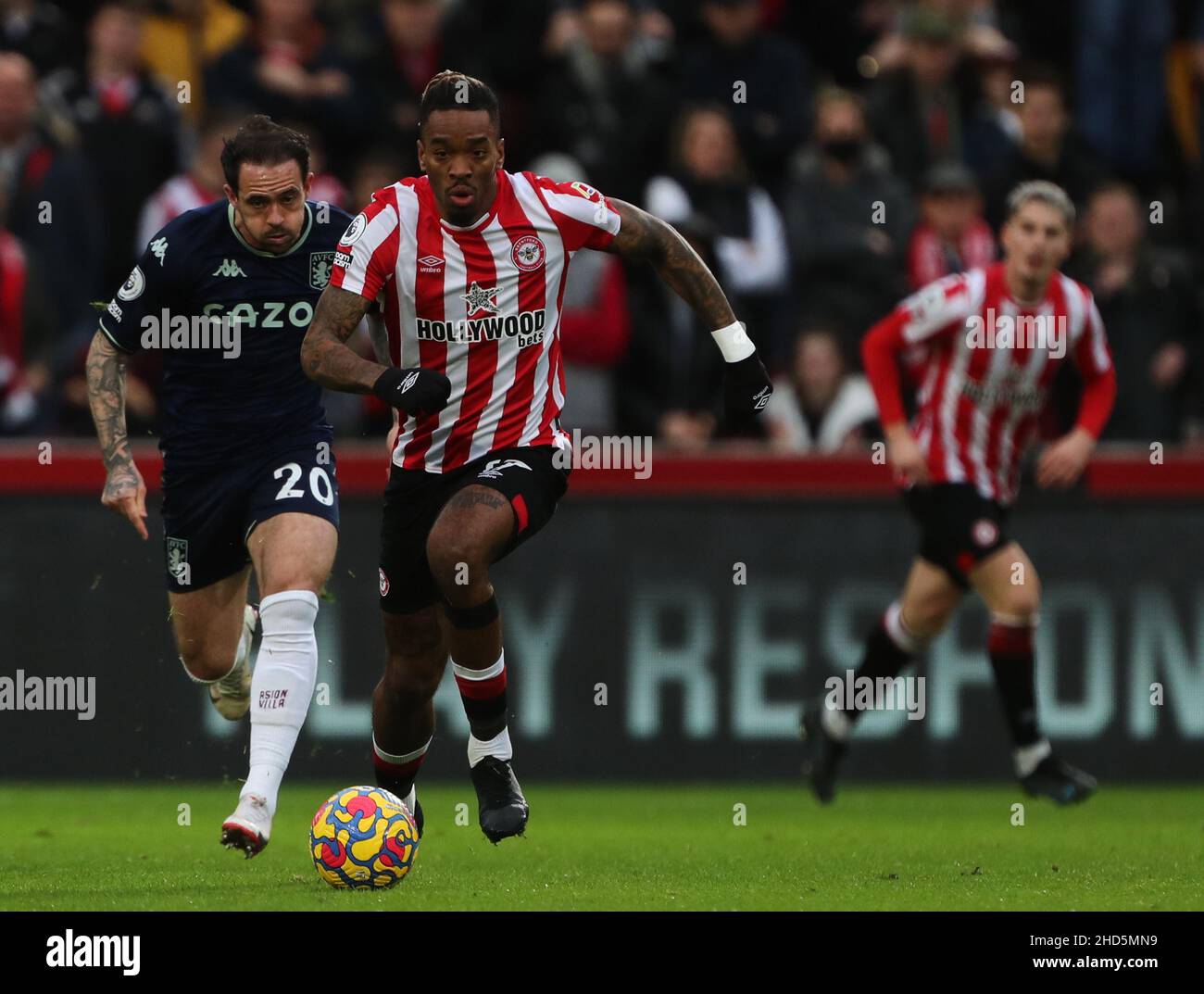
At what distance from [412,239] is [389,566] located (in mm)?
1188

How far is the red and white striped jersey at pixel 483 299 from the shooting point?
25.6 ft

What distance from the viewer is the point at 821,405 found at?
1262 cm

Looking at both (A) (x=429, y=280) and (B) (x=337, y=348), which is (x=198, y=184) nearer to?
(A) (x=429, y=280)

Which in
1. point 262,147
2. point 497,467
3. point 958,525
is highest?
point 262,147

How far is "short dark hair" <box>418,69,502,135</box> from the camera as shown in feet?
24.6

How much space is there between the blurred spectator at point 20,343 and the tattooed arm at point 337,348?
16.8 ft

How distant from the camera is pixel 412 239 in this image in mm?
7754

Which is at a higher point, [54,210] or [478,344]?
[54,210]

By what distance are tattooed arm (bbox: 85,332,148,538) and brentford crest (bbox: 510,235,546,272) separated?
1.62 meters

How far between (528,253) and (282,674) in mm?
1703

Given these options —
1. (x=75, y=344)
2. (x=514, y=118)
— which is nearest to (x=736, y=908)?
(x=75, y=344)

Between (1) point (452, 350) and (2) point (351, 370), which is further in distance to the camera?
(1) point (452, 350)

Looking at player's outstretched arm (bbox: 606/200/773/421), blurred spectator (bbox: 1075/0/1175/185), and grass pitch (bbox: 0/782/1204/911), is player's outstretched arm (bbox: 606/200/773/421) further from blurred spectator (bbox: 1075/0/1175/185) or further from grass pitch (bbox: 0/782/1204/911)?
blurred spectator (bbox: 1075/0/1175/185)

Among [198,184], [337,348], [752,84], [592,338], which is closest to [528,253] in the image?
[337,348]
